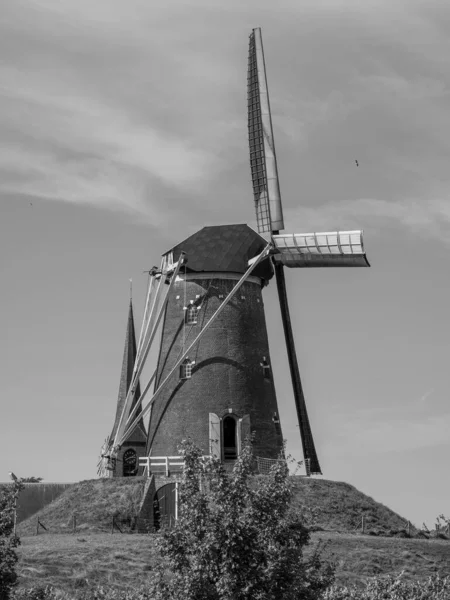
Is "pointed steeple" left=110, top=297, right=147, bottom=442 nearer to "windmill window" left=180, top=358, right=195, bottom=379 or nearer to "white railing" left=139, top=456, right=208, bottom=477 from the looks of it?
"white railing" left=139, top=456, right=208, bottom=477

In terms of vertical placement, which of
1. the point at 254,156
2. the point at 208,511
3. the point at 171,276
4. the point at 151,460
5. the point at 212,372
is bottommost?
the point at 208,511

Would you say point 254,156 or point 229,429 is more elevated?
point 254,156

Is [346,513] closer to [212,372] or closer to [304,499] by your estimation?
[304,499]

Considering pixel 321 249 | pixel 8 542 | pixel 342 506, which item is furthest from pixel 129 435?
pixel 8 542

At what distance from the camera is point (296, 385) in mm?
49062

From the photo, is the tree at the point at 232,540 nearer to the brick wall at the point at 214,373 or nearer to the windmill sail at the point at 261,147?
the brick wall at the point at 214,373

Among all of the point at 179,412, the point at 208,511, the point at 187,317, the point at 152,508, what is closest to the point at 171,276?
the point at 187,317

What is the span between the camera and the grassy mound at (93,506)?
44812mm

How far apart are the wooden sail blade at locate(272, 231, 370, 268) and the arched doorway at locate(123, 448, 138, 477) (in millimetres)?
11743

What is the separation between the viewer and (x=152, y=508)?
1811 inches

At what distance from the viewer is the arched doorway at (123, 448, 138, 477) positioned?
2052 inches

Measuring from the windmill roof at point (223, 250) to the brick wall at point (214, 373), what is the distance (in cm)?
53

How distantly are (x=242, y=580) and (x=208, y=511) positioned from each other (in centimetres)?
168

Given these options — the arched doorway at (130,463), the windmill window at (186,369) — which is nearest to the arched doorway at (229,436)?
the windmill window at (186,369)
